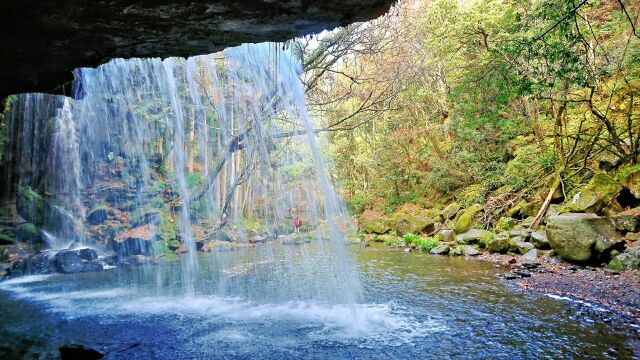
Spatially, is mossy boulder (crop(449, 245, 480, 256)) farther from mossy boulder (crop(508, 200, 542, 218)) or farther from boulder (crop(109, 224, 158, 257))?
boulder (crop(109, 224, 158, 257))

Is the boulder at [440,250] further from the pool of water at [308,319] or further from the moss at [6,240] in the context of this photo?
the moss at [6,240]

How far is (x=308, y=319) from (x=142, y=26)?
4.88 m

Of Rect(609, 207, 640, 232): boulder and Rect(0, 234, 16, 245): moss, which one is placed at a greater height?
Rect(0, 234, 16, 245): moss

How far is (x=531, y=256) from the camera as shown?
32.6ft

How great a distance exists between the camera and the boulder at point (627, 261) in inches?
296

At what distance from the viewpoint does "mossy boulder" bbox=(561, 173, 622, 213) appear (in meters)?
10.3

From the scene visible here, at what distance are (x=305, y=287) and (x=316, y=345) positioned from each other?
3666mm

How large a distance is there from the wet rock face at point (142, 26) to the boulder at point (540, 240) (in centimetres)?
953

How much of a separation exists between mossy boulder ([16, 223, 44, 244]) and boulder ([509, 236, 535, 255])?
16.0 metres

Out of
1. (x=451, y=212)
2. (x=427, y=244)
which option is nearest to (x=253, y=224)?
(x=451, y=212)

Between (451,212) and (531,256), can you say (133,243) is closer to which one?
(531,256)

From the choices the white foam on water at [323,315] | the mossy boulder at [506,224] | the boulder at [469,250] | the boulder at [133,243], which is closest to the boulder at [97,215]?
the boulder at [133,243]

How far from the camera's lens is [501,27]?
1382cm

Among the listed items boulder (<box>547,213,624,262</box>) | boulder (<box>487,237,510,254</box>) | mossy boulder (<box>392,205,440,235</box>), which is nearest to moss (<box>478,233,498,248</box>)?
boulder (<box>487,237,510,254</box>)
